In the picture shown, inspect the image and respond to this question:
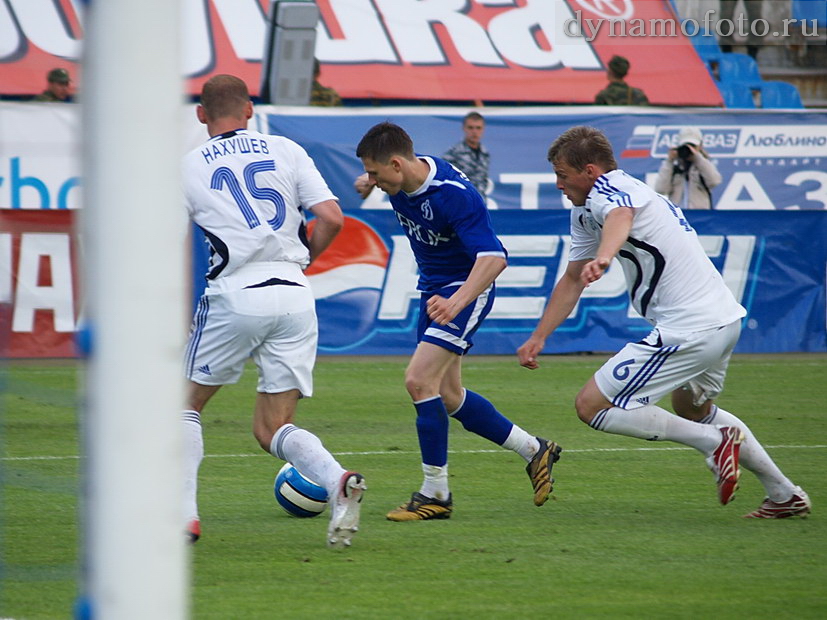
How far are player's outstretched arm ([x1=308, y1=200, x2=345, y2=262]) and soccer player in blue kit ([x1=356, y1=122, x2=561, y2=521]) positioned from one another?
46 centimetres

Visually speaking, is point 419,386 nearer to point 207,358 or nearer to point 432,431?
point 432,431

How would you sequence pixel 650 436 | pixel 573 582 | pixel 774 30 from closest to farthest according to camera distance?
1. pixel 573 582
2. pixel 650 436
3. pixel 774 30

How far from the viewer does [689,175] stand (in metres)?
14.2

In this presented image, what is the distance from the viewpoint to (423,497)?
6.13 m

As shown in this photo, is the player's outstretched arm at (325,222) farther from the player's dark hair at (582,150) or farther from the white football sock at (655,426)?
the white football sock at (655,426)

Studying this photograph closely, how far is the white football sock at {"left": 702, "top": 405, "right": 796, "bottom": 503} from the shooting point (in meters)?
5.90

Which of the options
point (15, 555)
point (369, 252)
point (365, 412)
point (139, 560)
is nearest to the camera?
point (139, 560)

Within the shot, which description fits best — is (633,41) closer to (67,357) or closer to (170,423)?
(67,357)

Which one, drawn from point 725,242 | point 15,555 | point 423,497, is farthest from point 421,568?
point 725,242

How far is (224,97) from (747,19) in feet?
66.0

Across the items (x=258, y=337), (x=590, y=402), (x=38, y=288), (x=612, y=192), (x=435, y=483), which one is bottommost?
(x=38, y=288)

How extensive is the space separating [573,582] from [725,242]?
888 centimetres

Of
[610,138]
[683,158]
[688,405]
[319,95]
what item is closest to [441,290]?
[688,405]

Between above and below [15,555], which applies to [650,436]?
above
